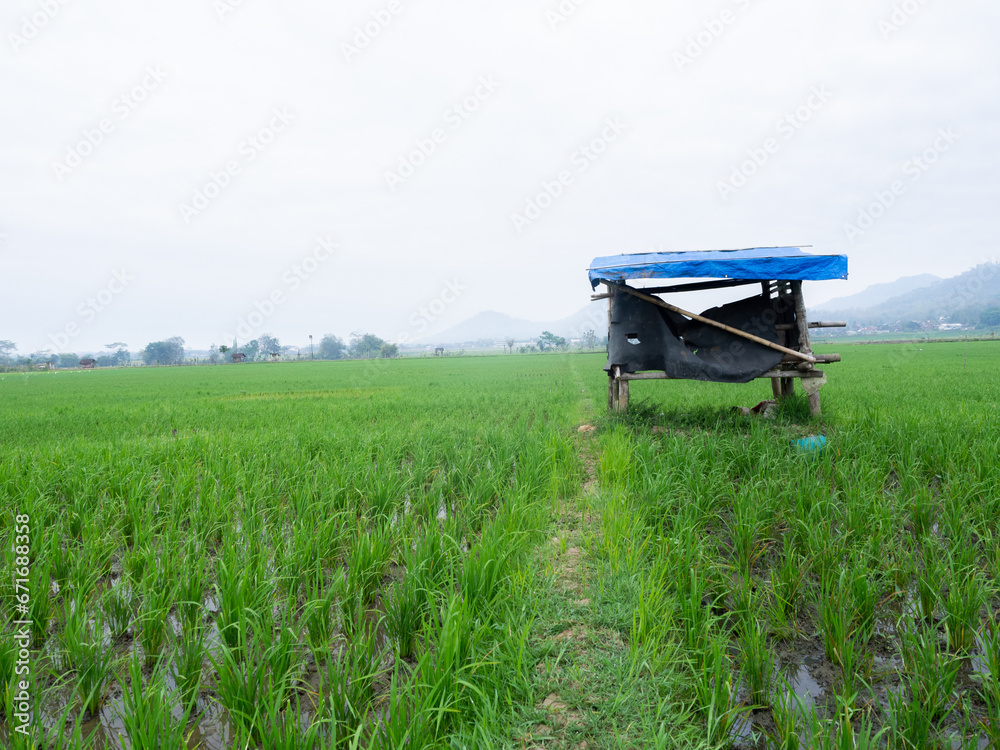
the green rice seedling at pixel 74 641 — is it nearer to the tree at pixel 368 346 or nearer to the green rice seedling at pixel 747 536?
the green rice seedling at pixel 747 536

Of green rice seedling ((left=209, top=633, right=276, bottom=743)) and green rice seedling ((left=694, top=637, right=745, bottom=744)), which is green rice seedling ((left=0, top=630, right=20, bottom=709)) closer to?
green rice seedling ((left=209, top=633, right=276, bottom=743))

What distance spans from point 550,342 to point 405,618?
84.0 metres

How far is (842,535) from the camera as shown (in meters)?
2.56

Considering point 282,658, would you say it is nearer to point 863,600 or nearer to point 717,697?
point 717,697

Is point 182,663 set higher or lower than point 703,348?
lower

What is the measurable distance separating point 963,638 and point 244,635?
2.79 m

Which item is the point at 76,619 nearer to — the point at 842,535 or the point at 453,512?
the point at 453,512

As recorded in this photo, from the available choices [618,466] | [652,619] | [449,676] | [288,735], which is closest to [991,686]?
[652,619]

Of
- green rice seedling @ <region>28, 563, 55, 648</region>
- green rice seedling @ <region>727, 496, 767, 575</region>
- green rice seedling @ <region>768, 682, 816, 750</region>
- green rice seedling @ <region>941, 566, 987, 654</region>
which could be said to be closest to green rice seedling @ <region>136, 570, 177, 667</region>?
green rice seedling @ <region>28, 563, 55, 648</region>

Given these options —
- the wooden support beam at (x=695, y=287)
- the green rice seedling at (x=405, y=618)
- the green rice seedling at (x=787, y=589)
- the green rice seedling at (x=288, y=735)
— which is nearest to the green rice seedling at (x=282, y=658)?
the green rice seedling at (x=288, y=735)

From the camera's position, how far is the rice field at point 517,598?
151 cm

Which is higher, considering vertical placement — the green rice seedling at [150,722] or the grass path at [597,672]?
the green rice seedling at [150,722]

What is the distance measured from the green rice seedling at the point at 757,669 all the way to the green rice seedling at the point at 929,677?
0.40 m

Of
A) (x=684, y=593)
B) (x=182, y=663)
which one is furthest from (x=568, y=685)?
(x=182, y=663)
